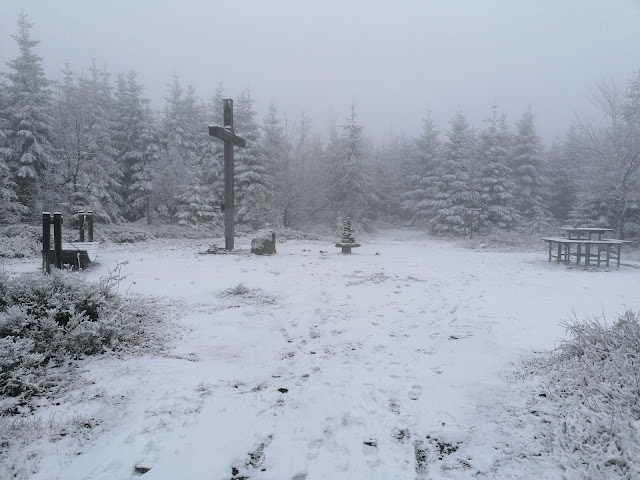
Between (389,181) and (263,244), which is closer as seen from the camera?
(263,244)

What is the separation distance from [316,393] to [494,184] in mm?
30999

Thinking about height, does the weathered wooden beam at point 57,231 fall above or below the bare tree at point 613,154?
below

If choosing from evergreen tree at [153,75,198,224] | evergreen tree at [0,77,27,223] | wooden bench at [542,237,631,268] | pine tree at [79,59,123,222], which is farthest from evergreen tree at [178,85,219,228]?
wooden bench at [542,237,631,268]

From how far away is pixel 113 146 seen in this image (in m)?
30.1

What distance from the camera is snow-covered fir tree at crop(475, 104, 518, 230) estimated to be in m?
30.1

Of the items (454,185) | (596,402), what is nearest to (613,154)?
(454,185)

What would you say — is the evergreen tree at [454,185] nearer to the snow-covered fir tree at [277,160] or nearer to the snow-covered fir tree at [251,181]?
the snow-covered fir tree at [277,160]

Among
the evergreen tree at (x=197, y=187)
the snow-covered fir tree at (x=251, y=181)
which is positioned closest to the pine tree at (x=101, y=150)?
the evergreen tree at (x=197, y=187)

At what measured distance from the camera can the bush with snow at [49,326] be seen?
12.0 feet

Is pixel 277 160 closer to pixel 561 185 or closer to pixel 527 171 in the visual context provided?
pixel 527 171

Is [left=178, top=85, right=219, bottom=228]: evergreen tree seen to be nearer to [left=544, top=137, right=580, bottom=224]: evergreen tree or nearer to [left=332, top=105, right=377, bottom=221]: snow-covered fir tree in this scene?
[left=332, top=105, right=377, bottom=221]: snow-covered fir tree

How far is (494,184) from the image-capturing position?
30781 millimetres

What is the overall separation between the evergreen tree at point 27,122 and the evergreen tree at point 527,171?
3437cm

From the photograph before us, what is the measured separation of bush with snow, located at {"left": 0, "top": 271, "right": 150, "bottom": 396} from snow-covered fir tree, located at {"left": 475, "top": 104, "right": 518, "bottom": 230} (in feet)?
95.1
